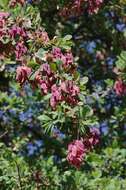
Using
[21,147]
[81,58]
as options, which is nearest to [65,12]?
[21,147]

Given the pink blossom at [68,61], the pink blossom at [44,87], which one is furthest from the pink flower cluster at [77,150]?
the pink blossom at [68,61]

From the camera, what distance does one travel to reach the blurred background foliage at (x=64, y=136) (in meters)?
4.68

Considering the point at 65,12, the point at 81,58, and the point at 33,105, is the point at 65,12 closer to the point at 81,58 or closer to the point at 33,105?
the point at 33,105

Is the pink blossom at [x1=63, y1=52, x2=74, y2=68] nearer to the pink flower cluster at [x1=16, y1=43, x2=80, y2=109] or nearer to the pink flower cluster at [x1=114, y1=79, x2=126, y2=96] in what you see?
the pink flower cluster at [x1=16, y1=43, x2=80, y2=109]

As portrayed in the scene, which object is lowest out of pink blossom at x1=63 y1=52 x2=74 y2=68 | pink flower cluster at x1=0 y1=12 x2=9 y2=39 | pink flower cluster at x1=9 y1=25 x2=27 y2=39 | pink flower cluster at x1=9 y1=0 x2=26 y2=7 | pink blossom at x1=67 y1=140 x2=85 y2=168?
pink blossom at x1=67 y1=140 x2=85 y2=168

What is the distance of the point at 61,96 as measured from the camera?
10.7 feet

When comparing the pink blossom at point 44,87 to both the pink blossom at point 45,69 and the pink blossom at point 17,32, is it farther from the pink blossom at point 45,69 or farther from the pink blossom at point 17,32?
the pink blossom at point 17,32

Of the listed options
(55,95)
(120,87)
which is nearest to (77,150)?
(55,95)

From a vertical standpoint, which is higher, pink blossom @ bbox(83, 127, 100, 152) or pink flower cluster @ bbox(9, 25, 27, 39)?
pink flower cluster @ bbox(9, 25, 27, 39)

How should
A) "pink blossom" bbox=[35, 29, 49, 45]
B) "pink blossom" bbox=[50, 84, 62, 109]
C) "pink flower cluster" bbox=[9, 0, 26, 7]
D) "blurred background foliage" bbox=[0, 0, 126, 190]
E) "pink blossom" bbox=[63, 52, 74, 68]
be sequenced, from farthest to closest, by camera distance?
"blurred background foliage" bbox=[0, 0, 126, 190], "pink flower cluster" bbox=[9, 0, 26, 7], "pink blossom" bbox=[35, 29, 49, 45], "pink blossom" bbox=[63, 52, 74, 68], "pink blossom" bbox=[50, 84, 62, 109]

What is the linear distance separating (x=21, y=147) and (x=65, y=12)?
6.21 ft

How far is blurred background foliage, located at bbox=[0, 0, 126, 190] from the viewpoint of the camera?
4680mm

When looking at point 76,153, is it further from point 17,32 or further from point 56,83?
point 17,32

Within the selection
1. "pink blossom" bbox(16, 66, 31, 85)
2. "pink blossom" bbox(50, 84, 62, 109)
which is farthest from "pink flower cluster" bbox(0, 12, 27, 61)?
"pink blossom" bbox(50, 84, 62, 109)
